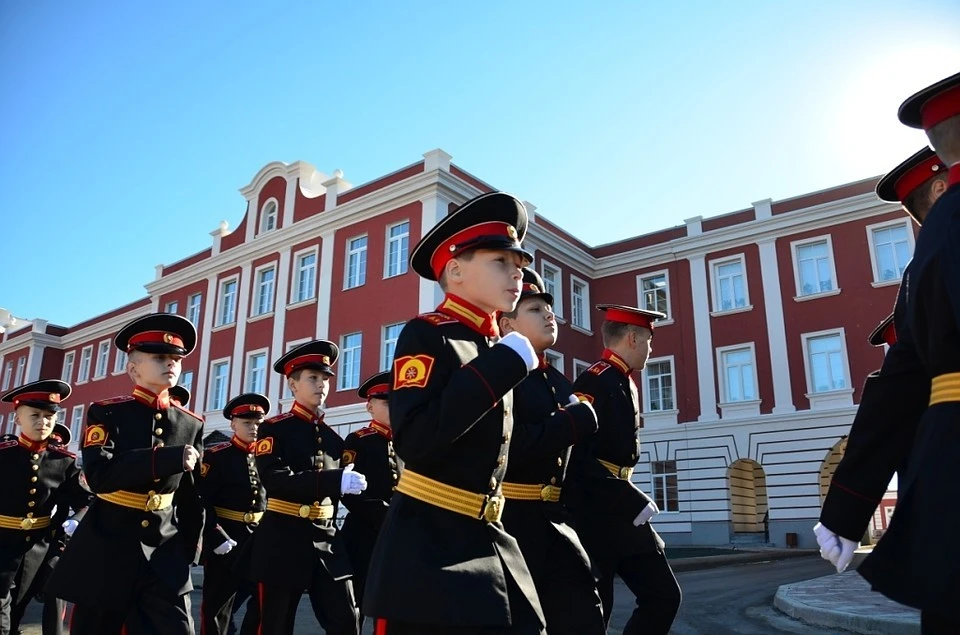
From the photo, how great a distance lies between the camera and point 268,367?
26.2 m

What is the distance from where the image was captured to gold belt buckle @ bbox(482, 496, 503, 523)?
2.76 m

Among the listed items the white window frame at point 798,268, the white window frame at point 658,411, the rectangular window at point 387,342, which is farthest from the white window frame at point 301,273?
the white window frame at point 798,268

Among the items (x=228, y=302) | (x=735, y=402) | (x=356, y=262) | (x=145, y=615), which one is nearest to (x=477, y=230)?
(x=145, y=615)

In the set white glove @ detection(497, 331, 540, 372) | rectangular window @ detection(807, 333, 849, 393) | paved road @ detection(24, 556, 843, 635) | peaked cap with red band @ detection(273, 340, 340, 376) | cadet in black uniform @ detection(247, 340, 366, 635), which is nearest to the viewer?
white glove @ detection(497, 331, 540, 372)

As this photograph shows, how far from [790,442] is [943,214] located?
2352 centimetres

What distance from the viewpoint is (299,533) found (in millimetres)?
5258

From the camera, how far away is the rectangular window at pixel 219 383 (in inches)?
1091

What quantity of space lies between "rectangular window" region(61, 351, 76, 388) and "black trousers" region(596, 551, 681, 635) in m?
42.8

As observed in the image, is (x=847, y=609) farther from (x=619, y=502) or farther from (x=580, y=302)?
(x=580, y=302)

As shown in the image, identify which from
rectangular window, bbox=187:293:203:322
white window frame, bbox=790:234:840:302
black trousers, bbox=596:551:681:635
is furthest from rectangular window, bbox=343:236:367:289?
black trousers, bbox=596:551:681:635

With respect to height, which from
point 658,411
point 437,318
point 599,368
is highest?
point 658,411

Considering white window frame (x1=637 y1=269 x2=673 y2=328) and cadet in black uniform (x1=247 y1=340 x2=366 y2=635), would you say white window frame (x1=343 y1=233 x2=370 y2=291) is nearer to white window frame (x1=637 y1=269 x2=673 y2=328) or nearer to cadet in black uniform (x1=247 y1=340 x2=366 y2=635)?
white window frame (x1=637 y1=269 x2=673 y2=328)

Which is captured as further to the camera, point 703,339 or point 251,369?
point 251,369

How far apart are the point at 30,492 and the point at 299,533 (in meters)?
3.01
